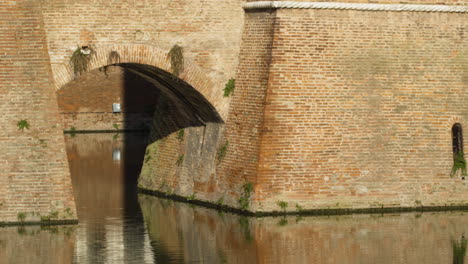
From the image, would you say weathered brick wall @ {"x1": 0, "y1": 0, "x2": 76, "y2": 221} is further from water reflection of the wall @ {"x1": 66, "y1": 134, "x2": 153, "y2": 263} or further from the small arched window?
the small arched window

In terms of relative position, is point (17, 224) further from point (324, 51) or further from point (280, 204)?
point (324, 51)

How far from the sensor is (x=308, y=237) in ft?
57.2

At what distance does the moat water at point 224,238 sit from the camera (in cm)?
1608

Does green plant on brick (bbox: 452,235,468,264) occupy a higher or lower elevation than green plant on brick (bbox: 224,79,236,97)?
lower

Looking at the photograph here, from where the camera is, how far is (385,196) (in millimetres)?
19672

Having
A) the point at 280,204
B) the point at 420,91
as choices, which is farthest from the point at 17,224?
the point at 420,91

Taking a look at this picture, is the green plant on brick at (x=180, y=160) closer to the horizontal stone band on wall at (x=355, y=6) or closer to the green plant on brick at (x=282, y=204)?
the green plant on brick at (x=282, y=204)

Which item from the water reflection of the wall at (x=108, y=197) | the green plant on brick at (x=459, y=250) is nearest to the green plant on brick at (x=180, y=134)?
the water reflection of the wall at (x=108, y=197)

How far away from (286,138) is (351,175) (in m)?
1.25

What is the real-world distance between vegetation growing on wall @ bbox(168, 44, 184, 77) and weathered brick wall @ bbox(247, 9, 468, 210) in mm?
1483

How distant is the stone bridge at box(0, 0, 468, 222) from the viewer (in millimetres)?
19078

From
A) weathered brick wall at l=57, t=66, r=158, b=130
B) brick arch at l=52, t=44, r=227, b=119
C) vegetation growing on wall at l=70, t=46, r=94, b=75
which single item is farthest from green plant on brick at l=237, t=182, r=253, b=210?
weathered brick wall at l=57, t=66, r=158, b=130

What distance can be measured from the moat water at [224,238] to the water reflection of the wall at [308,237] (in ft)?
0.04

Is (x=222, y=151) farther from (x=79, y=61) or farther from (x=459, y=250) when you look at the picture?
(x=459, y=250)
